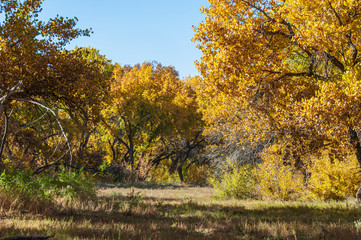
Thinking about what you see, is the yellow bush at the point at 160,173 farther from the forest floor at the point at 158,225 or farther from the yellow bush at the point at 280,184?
the forest floor at the point at 158,225

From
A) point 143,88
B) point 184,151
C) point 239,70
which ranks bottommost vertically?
point 184,151

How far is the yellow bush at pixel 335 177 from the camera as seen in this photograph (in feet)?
44.1

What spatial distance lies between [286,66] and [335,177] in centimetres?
569

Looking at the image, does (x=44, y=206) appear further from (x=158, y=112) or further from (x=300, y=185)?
(x=158, y=112)

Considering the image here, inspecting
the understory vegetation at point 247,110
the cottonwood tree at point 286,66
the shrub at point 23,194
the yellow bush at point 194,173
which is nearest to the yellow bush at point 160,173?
the yellow bush at point 194,173

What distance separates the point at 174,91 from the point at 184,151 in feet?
26.2

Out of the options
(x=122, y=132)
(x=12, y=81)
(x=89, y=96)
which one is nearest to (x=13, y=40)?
(x=12, y=81)

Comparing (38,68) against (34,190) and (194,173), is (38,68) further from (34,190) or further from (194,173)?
(194,173)

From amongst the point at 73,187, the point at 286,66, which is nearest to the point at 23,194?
the point at 73,187

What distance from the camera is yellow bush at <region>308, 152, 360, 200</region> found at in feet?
44.1

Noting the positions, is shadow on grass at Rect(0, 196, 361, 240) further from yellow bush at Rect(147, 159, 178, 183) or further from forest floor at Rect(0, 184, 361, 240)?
yellow bush at Rect(147, 159, 178, 183)

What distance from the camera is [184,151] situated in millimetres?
36375

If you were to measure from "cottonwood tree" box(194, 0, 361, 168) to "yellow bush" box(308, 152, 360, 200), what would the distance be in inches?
90.0

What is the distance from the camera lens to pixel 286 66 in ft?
40.4
